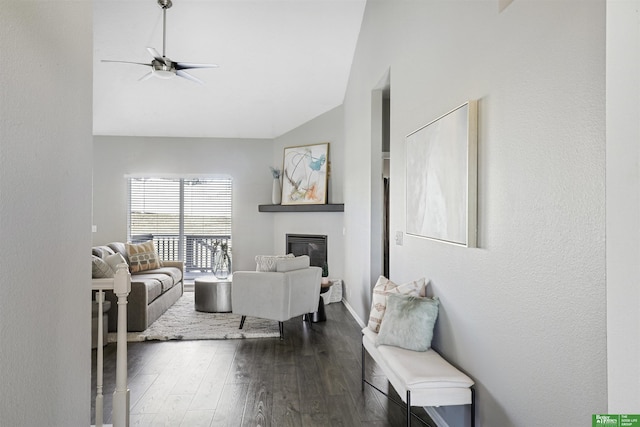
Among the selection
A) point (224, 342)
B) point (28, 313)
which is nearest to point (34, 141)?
point (28, 313)

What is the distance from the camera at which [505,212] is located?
6.04ft

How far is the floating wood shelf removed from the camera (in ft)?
21.3

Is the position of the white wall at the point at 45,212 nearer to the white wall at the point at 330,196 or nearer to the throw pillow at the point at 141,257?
the throw pillow at the point at 141,257

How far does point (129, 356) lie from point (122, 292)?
197 centimetres

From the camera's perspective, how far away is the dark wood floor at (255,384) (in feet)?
8.78

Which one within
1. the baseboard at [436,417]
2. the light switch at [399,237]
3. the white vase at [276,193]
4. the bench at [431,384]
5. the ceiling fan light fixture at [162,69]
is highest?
the ceiling fan light fixture at [162,69]

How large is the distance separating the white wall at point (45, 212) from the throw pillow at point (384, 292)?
1871 mm

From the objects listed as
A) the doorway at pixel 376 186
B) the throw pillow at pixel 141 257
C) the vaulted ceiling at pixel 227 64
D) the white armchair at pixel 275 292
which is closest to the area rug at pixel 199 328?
the white armchair at pixel 275 292

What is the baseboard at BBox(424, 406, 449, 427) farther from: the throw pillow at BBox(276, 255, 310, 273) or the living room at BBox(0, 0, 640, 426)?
the throw pillow at BBox(276, 255, 310, 273)

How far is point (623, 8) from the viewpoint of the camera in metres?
0.76

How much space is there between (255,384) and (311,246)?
13.2ft

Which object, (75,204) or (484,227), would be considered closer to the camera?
(75,204)

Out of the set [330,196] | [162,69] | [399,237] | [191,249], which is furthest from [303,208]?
[399,237]

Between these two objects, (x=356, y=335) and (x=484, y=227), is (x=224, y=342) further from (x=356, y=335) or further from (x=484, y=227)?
(x=484, y=227)
